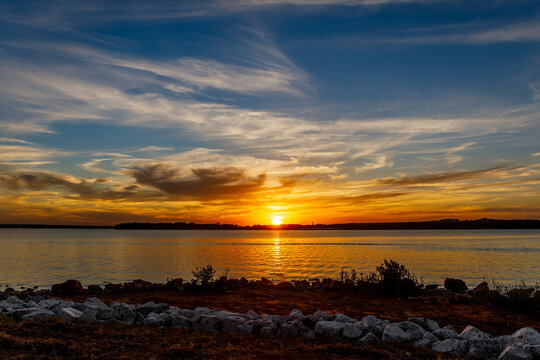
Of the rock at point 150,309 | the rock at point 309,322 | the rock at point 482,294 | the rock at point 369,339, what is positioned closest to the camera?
the rock at point 369,339

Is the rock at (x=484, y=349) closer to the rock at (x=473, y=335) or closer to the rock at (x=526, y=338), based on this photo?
the rock at (x=473, y=335)

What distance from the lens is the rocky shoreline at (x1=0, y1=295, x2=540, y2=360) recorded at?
7492mm

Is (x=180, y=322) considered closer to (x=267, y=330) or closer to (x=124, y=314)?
(x=124, y=314)

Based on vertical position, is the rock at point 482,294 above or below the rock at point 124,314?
below

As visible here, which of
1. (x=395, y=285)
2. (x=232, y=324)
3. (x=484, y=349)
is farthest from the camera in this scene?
(x=395, y=285)

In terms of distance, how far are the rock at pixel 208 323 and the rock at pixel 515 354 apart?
5.96 meters

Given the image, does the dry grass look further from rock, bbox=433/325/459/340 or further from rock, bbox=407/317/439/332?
rock, bbox=407/317/439/332

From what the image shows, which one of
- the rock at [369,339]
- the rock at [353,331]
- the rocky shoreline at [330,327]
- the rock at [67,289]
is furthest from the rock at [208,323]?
the rock at [67,289]

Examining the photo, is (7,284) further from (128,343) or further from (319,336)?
(319,336)

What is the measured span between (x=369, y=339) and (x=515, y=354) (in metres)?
2.61

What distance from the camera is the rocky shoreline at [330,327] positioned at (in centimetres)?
749

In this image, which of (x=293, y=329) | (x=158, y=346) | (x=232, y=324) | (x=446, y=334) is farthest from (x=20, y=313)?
(x=446, y=334)

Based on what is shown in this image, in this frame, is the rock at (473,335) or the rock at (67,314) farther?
the rock at (67,314)

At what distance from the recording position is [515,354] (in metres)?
6.93
